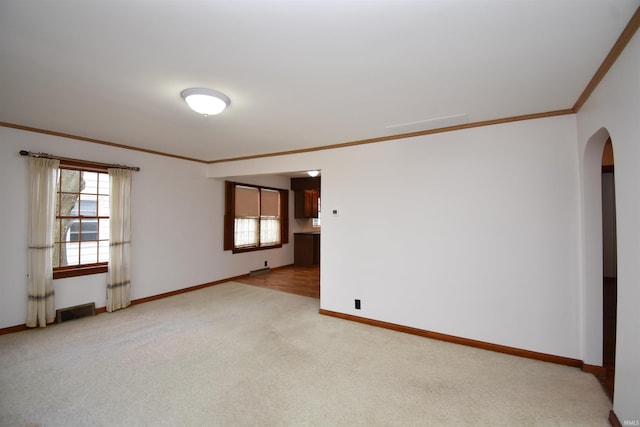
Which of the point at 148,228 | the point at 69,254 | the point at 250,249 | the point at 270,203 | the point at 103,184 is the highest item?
the point at 103,184

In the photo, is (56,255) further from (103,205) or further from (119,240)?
(103,205)

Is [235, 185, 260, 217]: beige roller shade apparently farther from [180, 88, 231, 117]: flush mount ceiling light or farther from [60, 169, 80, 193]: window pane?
[180, 88, 231, 117]: flush mount ceiling light

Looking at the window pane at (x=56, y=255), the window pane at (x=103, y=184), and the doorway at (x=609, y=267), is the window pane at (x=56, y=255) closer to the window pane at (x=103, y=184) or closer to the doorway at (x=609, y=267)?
the window pane at (x=103, y=184)

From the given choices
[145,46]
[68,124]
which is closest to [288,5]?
[145,46]

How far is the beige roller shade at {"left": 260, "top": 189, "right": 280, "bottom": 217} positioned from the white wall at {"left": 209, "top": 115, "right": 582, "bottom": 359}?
3.34 meters

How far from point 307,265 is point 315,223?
5.39 feet

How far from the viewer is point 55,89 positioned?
2.32 meters

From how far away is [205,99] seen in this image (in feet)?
7.59

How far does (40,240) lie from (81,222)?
566 mm

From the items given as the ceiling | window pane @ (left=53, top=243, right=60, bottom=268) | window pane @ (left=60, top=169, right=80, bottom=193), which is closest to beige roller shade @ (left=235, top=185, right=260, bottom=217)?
window pane @ (left=60, top=169, right=80, bottom=193)

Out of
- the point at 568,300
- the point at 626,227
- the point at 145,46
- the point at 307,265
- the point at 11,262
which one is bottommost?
the point at 307,265

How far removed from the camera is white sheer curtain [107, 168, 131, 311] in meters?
4.05

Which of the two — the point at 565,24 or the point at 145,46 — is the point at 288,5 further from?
the point at 565,24

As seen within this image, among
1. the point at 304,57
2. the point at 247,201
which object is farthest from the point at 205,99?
the point at 247,201
